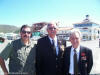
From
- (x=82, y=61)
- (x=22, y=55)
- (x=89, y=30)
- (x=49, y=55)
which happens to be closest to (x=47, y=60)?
(x=49, y=55)

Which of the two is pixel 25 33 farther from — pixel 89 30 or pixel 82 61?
pixel 89 30

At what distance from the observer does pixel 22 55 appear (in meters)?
2.61

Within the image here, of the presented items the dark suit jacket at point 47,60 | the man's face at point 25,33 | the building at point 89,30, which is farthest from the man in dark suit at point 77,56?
the building at point 89,30

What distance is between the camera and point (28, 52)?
2654mm

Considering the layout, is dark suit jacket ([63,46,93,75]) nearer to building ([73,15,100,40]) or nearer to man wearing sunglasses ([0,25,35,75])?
man wearing sunglasses ([0,25,35,75])

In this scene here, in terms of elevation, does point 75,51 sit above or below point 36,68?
above

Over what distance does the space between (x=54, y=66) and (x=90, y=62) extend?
61cm

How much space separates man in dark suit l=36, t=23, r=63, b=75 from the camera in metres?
2.79

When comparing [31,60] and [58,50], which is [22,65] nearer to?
[31,60]

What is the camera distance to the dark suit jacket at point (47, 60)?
278 centimetres

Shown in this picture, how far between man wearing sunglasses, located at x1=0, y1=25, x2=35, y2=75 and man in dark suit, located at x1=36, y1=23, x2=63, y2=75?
141 millimetres

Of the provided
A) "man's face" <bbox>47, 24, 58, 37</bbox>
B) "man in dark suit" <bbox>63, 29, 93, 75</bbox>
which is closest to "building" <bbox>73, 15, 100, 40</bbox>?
"man's face" <bbox>47, 24, 58, 37</bbox>

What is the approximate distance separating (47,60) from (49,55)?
92mm

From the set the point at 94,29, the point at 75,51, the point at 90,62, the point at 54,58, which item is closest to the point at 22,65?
the point at 54,58
